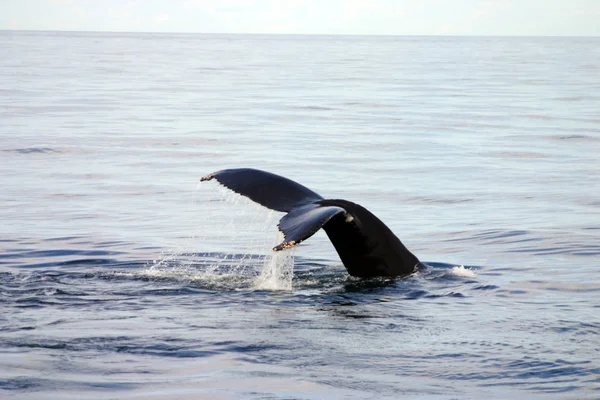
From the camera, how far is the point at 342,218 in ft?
22.2

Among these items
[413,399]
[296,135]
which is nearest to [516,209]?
[413,399]

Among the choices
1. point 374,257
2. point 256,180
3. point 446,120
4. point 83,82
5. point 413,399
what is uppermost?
point 83,82

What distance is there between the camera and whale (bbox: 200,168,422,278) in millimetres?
6789

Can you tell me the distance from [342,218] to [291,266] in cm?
92

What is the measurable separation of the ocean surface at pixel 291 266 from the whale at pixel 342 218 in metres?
0.16

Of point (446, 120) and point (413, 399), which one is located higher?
point (446, 120)

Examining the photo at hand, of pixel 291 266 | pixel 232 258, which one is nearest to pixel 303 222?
pixel 291 266

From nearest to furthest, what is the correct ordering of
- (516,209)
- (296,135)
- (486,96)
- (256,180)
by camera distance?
1. (256,180)
2. (516,209)
3. (296,135)
4. (486,96)

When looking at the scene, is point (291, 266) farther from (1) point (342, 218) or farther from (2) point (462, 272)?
(2) point (462, 272)

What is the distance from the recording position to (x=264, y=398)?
4.95 metres

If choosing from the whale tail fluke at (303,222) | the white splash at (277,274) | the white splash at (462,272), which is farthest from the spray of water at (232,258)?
the white splash at (462,272)

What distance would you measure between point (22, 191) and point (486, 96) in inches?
890

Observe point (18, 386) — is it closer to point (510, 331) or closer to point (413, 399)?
point (413, 399)

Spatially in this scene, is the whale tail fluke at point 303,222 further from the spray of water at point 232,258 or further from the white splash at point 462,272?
the white splash at point 462,272
